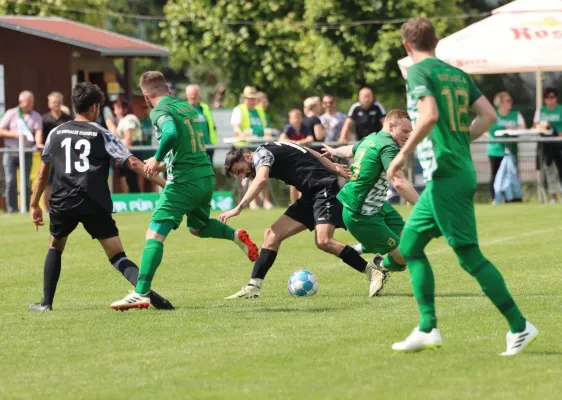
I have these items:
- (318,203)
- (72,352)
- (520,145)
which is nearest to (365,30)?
(520,145)

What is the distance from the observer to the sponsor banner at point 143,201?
920 inches

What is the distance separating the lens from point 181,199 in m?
10.7

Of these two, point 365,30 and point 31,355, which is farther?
point 365,30

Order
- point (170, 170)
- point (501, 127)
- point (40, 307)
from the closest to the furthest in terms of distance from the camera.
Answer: point (40, 307), point (170, 170), point (501, 127)

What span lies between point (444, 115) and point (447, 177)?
349 mm

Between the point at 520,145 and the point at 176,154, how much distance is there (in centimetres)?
1369

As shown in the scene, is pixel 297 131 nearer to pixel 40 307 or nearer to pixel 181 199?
pixel 181 199

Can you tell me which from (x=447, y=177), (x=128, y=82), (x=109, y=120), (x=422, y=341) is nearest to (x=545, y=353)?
(x=422, y=341)

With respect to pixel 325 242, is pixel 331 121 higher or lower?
lower

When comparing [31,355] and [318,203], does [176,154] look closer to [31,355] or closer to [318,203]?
[318,203]

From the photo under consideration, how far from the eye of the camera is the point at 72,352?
27.6 ft

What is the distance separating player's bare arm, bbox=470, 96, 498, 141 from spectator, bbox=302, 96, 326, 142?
14.7 meters

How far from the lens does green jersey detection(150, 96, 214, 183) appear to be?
10586 millimetres

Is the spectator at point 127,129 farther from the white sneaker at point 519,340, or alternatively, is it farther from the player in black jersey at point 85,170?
the white sneaker at point 519,340
